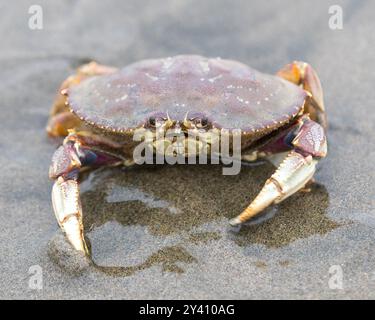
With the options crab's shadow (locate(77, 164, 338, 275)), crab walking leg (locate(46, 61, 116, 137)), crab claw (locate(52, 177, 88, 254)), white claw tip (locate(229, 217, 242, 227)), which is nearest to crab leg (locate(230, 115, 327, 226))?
white claw tip (locate(229, 217, 242, 227))

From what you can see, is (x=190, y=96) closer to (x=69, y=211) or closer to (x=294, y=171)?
(x=294, y=171)

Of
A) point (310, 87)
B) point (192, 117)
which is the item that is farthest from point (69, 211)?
point (310, 87)

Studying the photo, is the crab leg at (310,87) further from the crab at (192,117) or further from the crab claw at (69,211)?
the crab claw at (69,211)

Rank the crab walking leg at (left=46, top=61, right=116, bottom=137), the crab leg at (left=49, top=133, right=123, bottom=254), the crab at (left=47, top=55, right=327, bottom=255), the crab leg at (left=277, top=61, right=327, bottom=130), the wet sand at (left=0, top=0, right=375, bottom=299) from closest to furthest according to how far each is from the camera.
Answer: the wet sand at (left=0, top=0, right=375, bottom=299), the crab leg at (left=49, top=133, right=123, bottom=254), the crab at (left=47, top=55, right=327, bottom=255), the crab leg at (left=277, top=61, right=327, bottom=130), the crab walking leg at (left=46, top=61, right=116, bottom=137)

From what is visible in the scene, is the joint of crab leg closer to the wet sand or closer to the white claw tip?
the white claw tip

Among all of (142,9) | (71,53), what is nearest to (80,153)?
(71,53)

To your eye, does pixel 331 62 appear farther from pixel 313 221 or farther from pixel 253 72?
pixel 313 221
